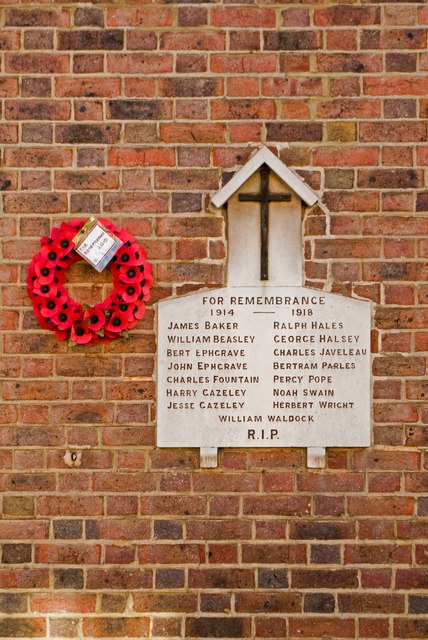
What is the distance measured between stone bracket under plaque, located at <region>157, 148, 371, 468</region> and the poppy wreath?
15 cm

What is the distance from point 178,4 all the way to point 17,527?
2.25 meters

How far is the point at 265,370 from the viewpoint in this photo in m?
2.97

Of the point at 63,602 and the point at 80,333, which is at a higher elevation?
the point at 80,333

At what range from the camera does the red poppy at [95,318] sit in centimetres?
296

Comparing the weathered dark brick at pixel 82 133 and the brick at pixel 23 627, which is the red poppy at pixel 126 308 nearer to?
the weathered dark brick at pixel 82 133

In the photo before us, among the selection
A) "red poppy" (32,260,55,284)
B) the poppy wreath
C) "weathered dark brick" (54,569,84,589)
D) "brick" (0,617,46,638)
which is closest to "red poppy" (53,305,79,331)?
the poppy wreath

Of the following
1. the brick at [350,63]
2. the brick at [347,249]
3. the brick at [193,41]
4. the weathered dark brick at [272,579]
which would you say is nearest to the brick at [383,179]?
the brick at [347,249]

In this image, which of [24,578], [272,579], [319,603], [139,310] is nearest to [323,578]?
[319,603]

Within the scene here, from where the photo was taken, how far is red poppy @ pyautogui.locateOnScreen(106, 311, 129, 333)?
296 centimetres

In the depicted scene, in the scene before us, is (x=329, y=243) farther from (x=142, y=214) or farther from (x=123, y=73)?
(x=123, y=73)

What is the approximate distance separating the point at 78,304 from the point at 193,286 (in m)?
0.48

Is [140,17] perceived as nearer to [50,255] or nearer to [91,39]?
[91,39]

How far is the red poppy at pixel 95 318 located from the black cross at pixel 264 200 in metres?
0.67

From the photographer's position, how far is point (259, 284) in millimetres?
2982
